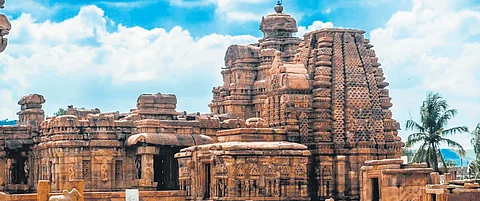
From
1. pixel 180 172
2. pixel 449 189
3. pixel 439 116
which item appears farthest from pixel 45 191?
pixel 439 116

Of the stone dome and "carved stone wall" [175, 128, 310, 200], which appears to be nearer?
"carved stone wall" [175, 128, 310, 200]

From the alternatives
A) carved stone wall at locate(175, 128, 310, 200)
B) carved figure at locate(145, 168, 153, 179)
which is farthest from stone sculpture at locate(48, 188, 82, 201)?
carved figure at locate(145, 168, 153, 179)

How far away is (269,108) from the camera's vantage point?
44656 mm

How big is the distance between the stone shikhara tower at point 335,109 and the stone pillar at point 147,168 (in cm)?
520

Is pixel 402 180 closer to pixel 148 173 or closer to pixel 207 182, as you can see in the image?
pixel 207 182

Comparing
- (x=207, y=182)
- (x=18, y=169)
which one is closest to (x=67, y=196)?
(x=207, y=182)

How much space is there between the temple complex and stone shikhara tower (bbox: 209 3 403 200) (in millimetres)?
38

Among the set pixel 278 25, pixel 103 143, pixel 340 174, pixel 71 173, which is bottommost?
pixel 340 174

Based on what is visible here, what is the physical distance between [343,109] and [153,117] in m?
9.25

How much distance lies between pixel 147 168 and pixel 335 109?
8298 mm

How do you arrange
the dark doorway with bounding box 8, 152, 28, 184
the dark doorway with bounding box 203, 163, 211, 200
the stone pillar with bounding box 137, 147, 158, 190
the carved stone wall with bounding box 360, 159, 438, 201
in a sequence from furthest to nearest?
the dark doorway with bounding box 8, 152, 28, 184 → the stone pillar with bounding box 137, 147, 158, 190 → the dark doorway with bounding box 203, 163, 211, 200 → the carved stone wall with bounding box 360, 159, 438, 201

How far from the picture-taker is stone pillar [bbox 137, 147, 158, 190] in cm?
4634

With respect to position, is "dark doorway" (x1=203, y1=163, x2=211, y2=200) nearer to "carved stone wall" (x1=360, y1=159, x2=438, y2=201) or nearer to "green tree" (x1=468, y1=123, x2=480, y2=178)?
"carved stone wall" (x1=360, y1=159, x2=438, y2=201)

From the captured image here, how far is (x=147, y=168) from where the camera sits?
46.5 meters
